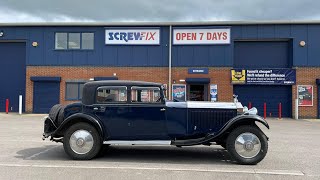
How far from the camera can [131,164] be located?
7.67 metres

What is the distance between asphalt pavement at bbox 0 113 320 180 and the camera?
669cm

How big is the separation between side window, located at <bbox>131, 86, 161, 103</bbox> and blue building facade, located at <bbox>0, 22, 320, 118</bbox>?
15349 millimetres

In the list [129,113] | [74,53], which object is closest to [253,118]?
[129,113]

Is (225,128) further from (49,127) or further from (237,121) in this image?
(49,127)

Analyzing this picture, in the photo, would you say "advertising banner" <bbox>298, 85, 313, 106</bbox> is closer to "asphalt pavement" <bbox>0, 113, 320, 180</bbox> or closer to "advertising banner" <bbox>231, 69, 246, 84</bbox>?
"advertising banner" <bbox>231, 69, 246, 84</bbox>

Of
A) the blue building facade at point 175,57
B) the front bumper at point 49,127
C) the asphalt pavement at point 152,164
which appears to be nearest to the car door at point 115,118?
the asphalt pavement at point 152,164

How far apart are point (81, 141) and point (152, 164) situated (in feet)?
5.81

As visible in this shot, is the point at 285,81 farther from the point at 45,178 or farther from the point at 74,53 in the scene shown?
the point at 45,178

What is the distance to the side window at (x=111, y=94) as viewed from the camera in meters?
8.25

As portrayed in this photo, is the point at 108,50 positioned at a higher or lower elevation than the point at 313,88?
higher

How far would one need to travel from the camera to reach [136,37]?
23906 millimetres

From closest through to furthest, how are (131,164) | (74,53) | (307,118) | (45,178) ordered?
(45,178), (131,164), (307,118), (74,53)

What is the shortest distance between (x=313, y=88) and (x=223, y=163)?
17422 millimetres

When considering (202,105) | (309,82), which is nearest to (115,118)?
(202,105)
